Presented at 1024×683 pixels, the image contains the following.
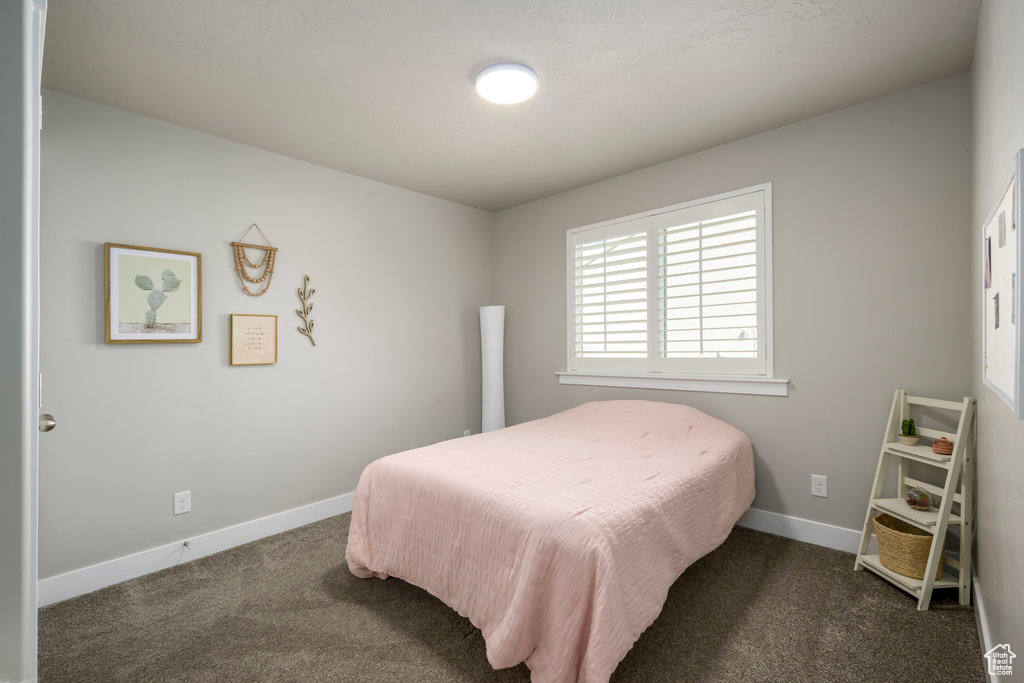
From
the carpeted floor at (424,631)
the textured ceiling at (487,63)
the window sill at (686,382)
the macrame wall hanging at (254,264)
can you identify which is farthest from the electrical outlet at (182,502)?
the window sill at (686,382)

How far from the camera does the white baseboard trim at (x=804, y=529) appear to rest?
98.3 inches

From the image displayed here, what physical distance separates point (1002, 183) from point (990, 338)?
44 centimetres

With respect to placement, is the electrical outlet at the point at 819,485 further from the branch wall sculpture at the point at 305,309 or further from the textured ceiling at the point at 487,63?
the branch wall sculpture at the point at 305,309

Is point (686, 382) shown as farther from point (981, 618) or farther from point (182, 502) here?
point (182, 502)

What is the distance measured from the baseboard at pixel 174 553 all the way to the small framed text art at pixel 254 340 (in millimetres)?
973

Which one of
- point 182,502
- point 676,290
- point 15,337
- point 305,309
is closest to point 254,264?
point 305,309

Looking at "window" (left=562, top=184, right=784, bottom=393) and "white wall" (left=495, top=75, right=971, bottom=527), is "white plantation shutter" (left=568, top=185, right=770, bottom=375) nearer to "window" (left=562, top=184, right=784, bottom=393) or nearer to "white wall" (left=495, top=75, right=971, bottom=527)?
"window" (left=562, top=184, right=784, bottom=393)

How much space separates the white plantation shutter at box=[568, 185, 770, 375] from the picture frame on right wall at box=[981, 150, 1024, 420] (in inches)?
52.6

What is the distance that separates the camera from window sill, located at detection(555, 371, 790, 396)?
9.01 feet

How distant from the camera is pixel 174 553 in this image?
2516 millimetres

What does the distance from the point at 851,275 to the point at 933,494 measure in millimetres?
1121

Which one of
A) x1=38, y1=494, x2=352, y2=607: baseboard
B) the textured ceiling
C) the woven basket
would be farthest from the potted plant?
x1=38, y1=494, x2=352, y2=607: baseboard

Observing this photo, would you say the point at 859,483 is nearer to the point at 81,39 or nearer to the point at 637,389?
the point at 637,389

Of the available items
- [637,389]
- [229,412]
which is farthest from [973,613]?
[229,412]
